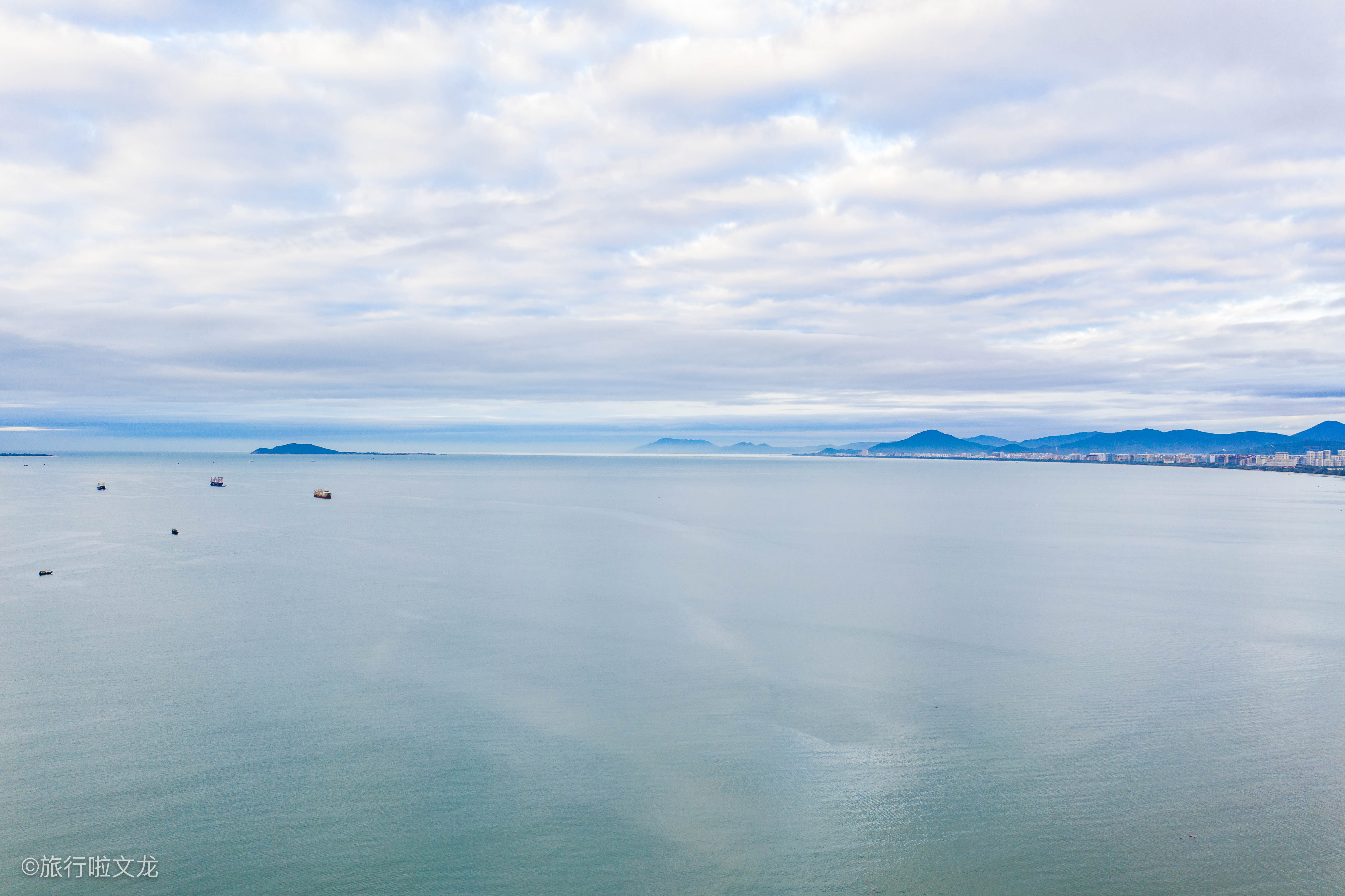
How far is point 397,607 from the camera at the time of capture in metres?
31.0

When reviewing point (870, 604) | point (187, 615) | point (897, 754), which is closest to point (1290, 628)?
point (870, 604)

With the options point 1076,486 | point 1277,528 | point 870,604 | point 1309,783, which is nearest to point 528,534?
point 870,604

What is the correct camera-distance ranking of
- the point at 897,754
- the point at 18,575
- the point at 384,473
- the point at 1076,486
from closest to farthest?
the point at 897,754 → the point at 18,575 → the point at 1076,486 → the point at 384,473

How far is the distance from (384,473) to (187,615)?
168 meters

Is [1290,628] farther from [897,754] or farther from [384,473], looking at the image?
[384,473]

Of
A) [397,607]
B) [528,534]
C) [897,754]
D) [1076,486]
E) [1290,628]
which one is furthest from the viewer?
[1076,486]

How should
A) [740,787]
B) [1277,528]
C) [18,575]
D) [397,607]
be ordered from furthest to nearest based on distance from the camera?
[1277,528] → [18,575] → [397,607] → [740,787]

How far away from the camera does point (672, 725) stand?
17.8 m

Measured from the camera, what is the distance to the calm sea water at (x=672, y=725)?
39.9 ft

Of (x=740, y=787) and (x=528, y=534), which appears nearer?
(x=740, y=787)

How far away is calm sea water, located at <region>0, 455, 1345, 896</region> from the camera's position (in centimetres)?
1216

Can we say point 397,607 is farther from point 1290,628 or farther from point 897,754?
point 1290,628

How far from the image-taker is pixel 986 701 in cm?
1952

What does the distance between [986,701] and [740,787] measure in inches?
336
